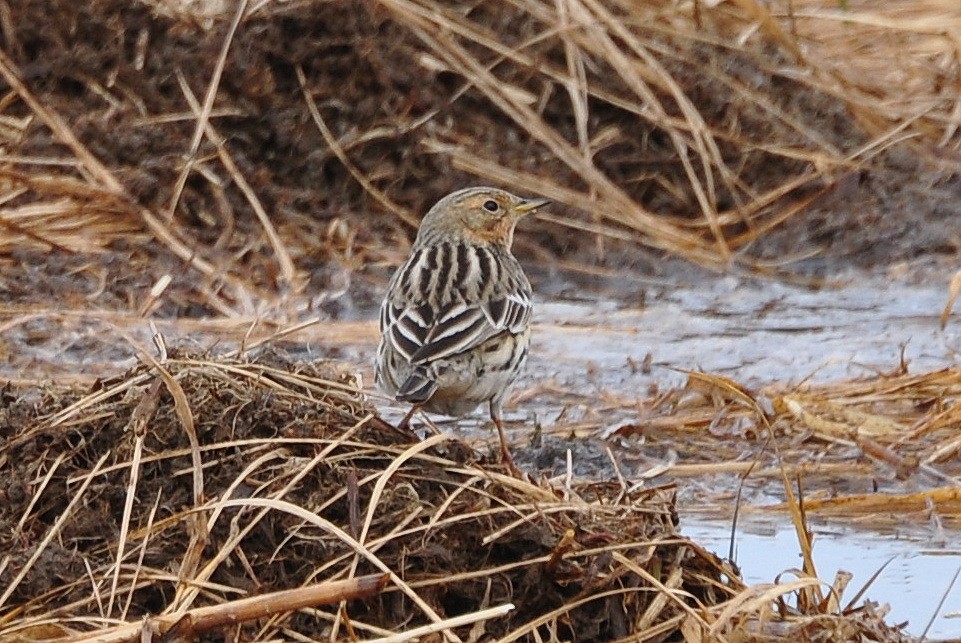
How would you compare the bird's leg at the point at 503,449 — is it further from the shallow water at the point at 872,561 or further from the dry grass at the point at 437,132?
the dry grass at the point at 437,132

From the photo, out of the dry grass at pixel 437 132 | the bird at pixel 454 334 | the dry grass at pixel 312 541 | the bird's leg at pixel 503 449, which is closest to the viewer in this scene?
the dry grass at pixel 312 541

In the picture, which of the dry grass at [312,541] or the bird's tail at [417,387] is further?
the bird's tail at [417,387]

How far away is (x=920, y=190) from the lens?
1143 centimetres

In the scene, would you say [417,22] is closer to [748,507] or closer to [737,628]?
[748,507]

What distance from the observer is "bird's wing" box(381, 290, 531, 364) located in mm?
6738

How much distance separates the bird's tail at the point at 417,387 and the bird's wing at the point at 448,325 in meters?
0.06

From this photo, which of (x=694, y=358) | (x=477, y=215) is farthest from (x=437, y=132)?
(x=477, y=215)

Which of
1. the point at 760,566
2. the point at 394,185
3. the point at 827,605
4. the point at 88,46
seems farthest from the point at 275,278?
the point at 827,605

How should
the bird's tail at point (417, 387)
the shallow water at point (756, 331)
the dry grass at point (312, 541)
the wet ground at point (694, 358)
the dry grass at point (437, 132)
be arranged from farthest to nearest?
1. the dry grass at point (437, 132)
2. the shallow water at point (756, 331)
3. the bird's tail at point (417, 387)
4. the wet ground at point (694, 358)
5. the dry grass at point (312, 541)

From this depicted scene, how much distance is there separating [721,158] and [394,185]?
2.01 metres

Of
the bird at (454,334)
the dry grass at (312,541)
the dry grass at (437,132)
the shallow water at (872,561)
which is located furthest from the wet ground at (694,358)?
the dry grass at (312,541)

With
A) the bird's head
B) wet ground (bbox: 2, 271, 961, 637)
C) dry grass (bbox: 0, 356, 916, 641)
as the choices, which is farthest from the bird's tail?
the bird's head

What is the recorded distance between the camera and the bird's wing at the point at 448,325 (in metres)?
6.74

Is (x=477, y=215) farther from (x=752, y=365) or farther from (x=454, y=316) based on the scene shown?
(x=752, y=365)
